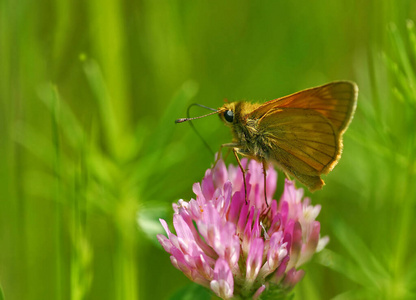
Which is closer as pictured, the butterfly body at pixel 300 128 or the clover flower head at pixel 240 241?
the clover flower head at pixel 240 241

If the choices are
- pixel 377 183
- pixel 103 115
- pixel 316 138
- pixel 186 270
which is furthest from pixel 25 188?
pixel 377 183

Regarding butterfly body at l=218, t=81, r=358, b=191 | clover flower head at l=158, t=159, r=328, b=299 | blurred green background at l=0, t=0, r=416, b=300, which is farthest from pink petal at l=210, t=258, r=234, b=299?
butterfly body at l=218, t=81, r=358, b=191

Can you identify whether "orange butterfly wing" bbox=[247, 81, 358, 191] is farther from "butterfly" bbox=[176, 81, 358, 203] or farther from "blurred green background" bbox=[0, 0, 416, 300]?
"blurred green background" bbox=[0, 0, 416, 300]

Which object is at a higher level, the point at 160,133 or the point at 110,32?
the point at 110,32

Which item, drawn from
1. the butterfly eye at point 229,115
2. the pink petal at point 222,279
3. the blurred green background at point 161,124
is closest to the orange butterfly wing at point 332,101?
the butterfly eye at point 229,115

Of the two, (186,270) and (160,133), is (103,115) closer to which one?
(160,133)

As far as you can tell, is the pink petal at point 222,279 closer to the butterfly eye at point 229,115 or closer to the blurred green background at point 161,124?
the blurred green background at point 161,124
